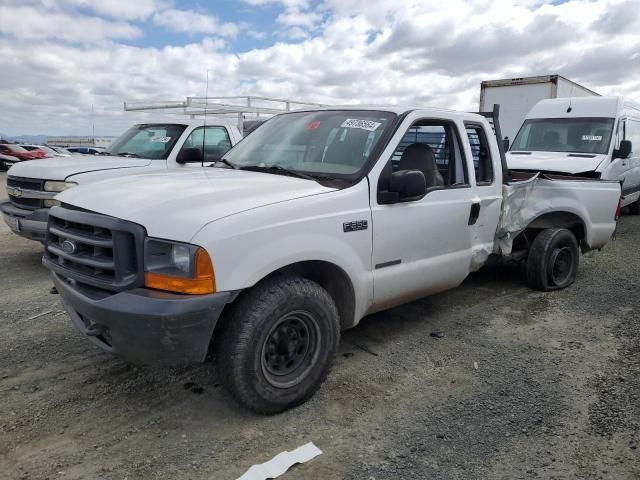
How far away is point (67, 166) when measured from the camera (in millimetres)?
6215

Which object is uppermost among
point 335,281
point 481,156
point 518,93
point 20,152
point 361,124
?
point 518,93

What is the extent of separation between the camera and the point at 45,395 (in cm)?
328

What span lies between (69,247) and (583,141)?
8.66 meters

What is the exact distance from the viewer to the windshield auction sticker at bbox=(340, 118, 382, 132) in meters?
3.79

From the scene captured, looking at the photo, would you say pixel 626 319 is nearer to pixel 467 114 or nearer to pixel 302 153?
pixel 467 114

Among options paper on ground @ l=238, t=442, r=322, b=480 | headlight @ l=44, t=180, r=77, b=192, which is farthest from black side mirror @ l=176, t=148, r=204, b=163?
paper on ground @ l=238, t=442, r=322, b=480

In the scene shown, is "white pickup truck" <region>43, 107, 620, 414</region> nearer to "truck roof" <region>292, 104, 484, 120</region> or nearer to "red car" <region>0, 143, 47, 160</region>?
"truck roof" <region>292, 104, 484, 120</region>

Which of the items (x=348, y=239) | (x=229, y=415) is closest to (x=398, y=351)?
(x=348, y=239)

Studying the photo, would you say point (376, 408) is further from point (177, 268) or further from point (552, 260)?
point (552, 260)

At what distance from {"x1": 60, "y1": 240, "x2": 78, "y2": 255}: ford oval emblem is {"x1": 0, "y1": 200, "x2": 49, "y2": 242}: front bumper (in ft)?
8.99

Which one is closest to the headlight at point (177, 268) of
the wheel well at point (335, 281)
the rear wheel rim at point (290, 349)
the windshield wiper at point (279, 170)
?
the rear wheel rim at point (290, 349)

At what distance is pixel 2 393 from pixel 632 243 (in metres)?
8.92

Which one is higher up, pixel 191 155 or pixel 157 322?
pixel 191 155

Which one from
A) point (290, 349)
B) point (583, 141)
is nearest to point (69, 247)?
point (290, 349)
